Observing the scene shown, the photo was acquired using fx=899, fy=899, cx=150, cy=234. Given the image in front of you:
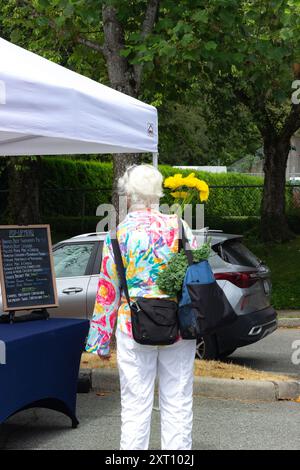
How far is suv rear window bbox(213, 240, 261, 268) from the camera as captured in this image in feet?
33.1

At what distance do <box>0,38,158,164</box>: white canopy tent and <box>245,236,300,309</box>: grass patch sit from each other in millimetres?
10935

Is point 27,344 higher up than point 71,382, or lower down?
higher up

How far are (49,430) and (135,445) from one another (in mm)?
2074

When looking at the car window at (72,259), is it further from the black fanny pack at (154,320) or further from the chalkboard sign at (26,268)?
the black fanny pack at (154,320)

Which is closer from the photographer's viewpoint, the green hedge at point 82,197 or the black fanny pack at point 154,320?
the black fanny pack at point 154,320

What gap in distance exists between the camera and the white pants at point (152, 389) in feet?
16.4

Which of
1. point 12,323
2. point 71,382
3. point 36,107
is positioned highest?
point 36,107

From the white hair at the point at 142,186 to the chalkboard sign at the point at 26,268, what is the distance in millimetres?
2151

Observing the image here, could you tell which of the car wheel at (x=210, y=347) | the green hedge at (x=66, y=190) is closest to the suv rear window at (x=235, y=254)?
the car wheel at (x=210, y=347)

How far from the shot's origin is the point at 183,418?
16.6 feet

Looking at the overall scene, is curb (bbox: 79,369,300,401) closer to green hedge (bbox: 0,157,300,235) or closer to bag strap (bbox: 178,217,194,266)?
bag strap (bbox: 178,217,194,266)

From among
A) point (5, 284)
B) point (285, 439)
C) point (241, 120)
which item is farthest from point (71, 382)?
point (241, 120)

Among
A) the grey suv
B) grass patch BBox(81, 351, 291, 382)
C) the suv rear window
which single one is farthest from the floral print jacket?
the suv rear window
